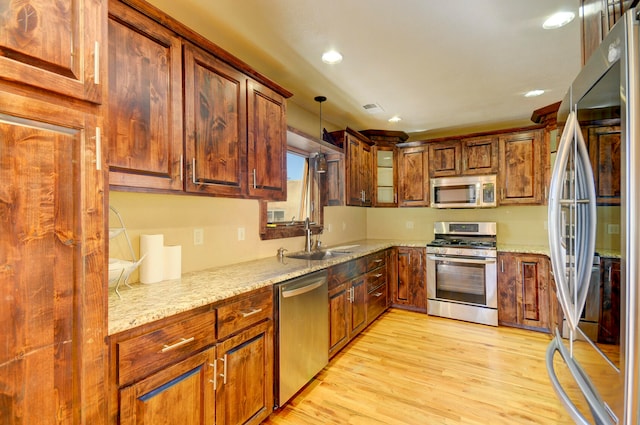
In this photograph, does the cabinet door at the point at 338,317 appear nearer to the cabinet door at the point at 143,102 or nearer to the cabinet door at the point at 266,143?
the cabinet door at the point at 266,143

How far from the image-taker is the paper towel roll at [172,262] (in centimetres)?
181

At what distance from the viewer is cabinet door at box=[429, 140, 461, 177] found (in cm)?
406

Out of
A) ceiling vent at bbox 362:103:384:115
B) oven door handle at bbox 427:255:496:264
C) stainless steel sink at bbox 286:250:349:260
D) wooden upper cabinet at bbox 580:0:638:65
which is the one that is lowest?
oven door handle at bbox 427:255:496:264

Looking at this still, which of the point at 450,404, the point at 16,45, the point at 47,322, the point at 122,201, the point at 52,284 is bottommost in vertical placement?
the point at 450,404

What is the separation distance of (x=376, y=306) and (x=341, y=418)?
71.2 inches

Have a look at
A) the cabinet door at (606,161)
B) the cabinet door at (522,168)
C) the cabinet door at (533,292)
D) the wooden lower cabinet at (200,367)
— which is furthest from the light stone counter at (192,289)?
the cabinet door at (522,168)

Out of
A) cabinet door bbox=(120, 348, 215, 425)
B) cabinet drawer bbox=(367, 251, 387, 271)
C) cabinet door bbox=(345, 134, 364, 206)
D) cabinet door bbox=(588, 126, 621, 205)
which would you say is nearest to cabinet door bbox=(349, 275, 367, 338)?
cabinet drawer bbox=(367, 251, 387, 271)

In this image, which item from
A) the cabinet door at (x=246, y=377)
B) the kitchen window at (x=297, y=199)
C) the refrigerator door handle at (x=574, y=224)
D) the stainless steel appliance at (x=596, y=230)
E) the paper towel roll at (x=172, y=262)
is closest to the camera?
the stainless steel appliance at (x=596, y=230)

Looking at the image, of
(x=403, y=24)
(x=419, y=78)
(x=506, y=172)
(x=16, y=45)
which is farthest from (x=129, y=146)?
(x=506, y=172)

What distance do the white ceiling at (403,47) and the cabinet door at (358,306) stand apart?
1.96 metres

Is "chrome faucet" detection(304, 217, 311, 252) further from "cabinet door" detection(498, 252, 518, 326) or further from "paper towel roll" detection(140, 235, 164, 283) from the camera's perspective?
"cabinet door" detection(498, 252, 518, 326)

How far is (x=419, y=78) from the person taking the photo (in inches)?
105

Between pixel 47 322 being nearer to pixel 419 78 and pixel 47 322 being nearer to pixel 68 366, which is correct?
pixel 68 366

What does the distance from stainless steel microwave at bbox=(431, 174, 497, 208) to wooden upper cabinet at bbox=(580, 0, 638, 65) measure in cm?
275
